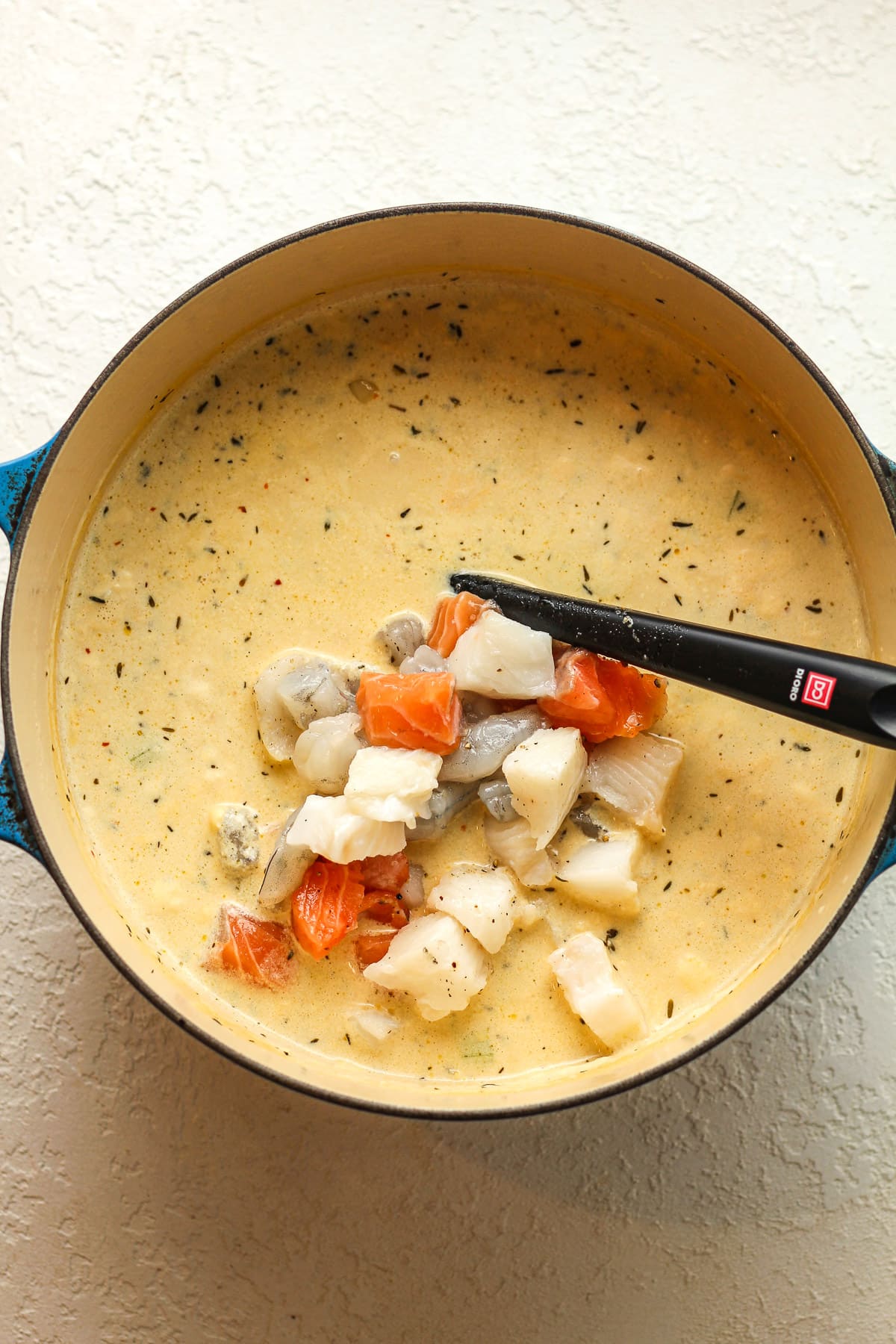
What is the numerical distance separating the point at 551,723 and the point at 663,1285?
91 centimetres

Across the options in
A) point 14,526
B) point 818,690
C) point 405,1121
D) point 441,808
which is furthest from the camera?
point 405,1121

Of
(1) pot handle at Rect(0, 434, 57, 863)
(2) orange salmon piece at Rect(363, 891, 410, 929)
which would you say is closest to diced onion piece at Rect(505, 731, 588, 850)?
(2) orange salmon piece at Rect(363, 891, 410, 929)

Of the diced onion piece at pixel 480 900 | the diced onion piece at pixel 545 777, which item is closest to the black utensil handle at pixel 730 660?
the diced onion piece at pixel 545 777

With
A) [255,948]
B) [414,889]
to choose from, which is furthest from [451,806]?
[255,948]

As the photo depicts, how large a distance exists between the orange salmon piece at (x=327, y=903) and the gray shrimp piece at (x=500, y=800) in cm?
20

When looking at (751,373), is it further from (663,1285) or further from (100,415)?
(663,1285)

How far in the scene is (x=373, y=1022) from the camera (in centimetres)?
162

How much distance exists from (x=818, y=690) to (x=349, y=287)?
949 mm

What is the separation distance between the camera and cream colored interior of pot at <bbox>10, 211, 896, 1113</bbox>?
154 centimetres

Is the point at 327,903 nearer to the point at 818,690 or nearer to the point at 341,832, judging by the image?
the point at 341,832

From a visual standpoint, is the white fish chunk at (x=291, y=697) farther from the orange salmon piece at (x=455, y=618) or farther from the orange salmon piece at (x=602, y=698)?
the orange salmon piece at (x=602, y=698)

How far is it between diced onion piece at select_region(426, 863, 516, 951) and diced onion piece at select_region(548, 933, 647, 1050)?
0.09 m

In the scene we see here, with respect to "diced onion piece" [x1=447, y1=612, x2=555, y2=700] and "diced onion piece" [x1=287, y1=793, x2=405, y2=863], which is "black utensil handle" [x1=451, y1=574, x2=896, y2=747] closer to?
"diced onion piece" [x1=447, y1=612, x2=555, y2=700]

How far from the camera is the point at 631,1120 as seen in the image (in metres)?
1.74
